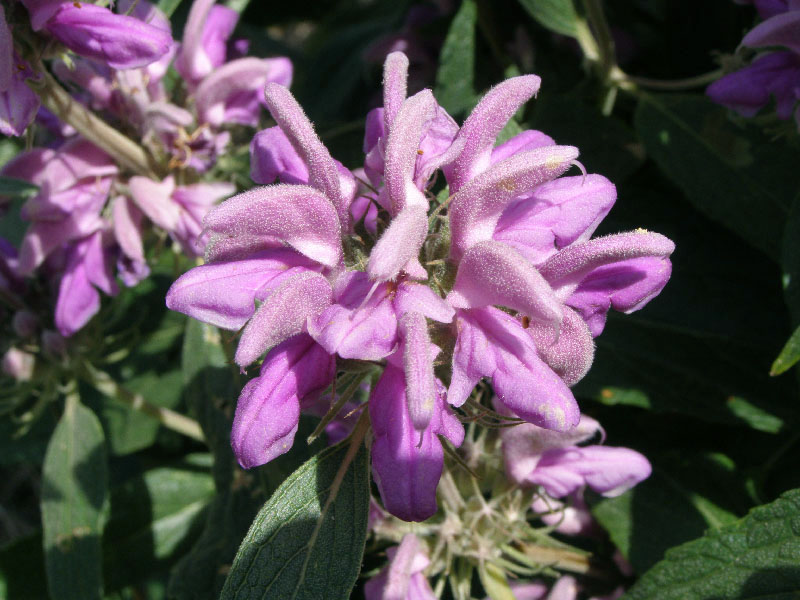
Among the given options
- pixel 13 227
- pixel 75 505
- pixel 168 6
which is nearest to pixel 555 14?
pixel 168 6

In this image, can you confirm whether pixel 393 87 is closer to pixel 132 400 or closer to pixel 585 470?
pixel 585 470

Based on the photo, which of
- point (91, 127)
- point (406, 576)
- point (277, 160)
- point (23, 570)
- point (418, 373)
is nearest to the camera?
point (418, 373)

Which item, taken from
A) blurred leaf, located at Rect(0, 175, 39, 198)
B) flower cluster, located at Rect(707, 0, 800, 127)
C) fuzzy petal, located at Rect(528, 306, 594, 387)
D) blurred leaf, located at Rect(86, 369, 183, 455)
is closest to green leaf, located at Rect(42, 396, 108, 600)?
blurred leaf, located at Rect(86, 369, 183, 455)

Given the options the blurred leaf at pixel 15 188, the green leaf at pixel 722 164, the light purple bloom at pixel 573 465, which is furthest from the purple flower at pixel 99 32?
the green leaf at pixel 722 164

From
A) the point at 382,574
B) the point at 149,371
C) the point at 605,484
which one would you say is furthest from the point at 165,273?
the point at 605,484

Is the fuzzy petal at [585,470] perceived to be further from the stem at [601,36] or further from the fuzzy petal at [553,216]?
the stem at [601,36]

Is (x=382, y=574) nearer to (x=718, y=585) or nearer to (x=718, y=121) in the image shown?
(x=718, y=585)
